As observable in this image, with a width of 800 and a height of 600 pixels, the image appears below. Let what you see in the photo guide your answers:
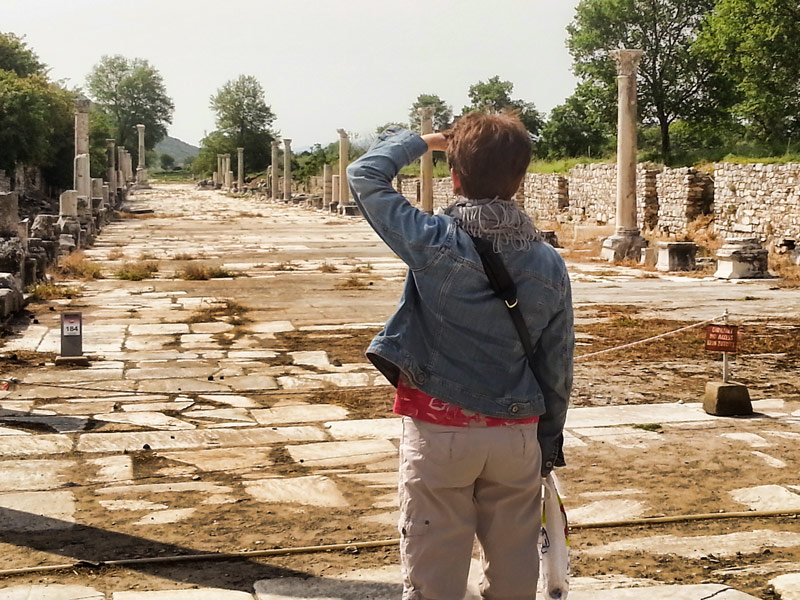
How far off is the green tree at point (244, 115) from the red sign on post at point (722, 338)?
92.0 metres

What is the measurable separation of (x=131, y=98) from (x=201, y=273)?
327 ft

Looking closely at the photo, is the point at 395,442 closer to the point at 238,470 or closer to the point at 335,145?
the point at 238,470

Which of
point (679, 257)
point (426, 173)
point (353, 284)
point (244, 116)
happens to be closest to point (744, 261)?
point (679, 257)

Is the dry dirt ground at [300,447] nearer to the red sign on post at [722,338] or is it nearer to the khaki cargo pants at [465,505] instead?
the red sign on post at [722,338]

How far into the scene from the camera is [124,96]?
11144 centimetres

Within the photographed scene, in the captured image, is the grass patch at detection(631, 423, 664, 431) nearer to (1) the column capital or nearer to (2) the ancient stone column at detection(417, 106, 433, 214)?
(1) the column capital

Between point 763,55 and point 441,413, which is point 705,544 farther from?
point 763,55

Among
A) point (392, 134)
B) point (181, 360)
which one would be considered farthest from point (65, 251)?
point (392, 134)

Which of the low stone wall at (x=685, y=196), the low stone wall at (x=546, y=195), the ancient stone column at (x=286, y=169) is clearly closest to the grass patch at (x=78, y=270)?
the low stone wall at (x=685, y=196)

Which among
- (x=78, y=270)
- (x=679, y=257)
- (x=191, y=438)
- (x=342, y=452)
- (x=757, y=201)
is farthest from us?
(x=757, y=201)

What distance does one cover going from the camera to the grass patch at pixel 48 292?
1373 centimetres

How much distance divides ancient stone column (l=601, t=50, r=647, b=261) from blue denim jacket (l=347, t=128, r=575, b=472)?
18.1 m

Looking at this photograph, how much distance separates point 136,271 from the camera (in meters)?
17.3

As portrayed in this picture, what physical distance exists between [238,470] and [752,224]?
64.9 feet
